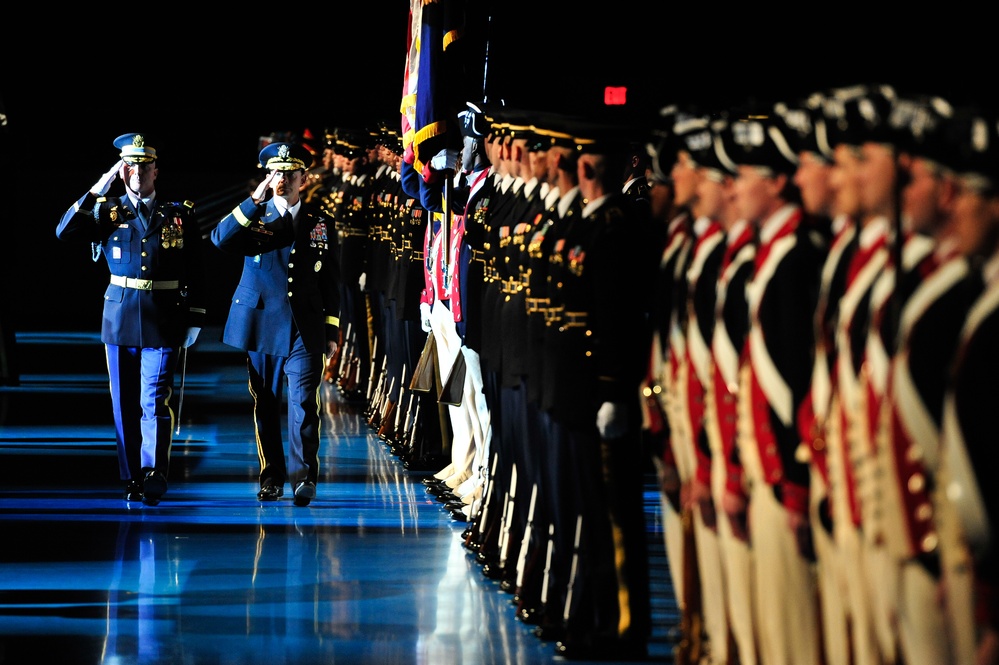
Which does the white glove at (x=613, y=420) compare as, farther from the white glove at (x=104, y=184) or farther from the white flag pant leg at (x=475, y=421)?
the white glove at (x=104, y=184)

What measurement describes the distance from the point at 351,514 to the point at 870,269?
5.38m

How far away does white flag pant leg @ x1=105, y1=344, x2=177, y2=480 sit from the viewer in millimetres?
9047

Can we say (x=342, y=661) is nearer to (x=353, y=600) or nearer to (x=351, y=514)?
(x=353, y=600)

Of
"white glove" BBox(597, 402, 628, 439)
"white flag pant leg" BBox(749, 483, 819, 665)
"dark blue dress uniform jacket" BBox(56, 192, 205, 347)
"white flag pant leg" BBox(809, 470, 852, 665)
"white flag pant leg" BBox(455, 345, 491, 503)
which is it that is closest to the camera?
"white flag pant leg" BBox(809, 470, 852, 665)

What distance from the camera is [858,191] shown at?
406cm

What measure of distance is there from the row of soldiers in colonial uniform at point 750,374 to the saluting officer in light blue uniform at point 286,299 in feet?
4.49

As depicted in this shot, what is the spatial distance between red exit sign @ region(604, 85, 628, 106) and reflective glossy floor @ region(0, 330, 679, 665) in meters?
3.57

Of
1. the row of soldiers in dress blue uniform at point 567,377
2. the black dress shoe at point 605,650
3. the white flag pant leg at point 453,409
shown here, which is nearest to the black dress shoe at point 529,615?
the row of soldiers in dress blue uniform at point 567,377

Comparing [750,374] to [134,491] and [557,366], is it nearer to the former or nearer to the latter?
[557,366]

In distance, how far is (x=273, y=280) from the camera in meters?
8.93

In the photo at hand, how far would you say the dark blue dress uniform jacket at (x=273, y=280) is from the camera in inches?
348

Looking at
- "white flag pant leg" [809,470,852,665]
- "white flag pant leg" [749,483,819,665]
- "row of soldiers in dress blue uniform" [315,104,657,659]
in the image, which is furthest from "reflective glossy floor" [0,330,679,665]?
"white flag pant leg" [809,470,852,665]

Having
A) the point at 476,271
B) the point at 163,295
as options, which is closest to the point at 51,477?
the point at 163,295

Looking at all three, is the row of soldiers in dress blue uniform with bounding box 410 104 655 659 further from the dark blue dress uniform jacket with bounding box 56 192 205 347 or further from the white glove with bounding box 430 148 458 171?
the dark blue dress uniform jacket with bounding box 56 192 205 347
